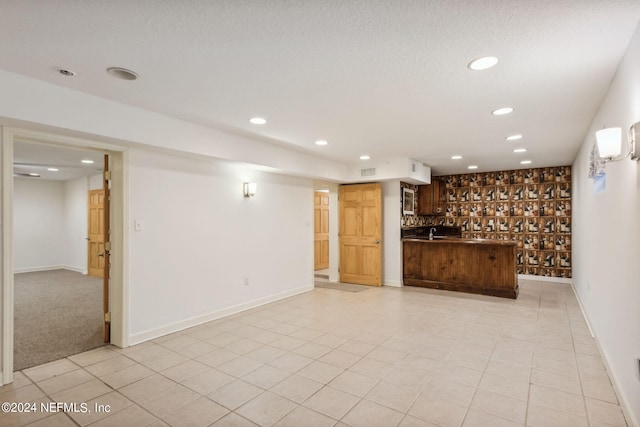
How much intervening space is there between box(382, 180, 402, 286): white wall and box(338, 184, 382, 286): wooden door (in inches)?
11.2

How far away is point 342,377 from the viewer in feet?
9.33

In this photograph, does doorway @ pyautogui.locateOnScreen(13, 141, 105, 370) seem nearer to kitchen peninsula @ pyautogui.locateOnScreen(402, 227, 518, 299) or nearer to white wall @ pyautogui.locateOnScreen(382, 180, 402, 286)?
white wall @ pyautogui.locateOnScreen(382, 180, 402, 286)

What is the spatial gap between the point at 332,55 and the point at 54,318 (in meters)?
4.95

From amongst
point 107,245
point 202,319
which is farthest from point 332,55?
point 202,319

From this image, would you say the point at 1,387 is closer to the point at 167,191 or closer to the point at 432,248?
the point at 167,191

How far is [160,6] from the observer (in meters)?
1.70

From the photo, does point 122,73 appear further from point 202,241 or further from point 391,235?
point 391,235

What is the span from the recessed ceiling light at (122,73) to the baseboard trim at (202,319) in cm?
262

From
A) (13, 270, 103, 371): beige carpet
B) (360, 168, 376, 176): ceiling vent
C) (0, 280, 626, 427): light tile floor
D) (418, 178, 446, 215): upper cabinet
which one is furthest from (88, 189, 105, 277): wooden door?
(418, 178, 446, 215): upper cabinet

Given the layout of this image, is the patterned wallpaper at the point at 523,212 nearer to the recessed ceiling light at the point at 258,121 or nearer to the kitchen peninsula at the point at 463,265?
the kitchen peninsula at the point at 463,265

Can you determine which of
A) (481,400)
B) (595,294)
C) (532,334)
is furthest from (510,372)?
(595,294)

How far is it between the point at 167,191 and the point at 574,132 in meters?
5.16

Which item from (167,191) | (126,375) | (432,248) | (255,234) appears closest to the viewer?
(126,375)

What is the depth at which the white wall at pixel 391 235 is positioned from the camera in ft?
22.2
